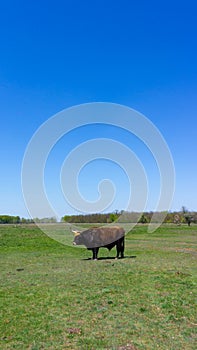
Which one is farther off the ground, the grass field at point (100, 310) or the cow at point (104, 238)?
the cow at point (104, 238)

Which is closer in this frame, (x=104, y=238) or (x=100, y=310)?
(x=100, y=310)

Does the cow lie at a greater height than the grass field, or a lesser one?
greater

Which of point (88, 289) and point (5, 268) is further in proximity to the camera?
point (5, 268)

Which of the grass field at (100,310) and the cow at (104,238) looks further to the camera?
the cow at (104,238)

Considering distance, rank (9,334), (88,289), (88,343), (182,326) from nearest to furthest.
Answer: (88,343), (9,334), (182,326), (88,289)

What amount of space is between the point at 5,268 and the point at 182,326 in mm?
11631

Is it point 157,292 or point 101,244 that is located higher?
point 101,244

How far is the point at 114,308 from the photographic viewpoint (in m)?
9.89

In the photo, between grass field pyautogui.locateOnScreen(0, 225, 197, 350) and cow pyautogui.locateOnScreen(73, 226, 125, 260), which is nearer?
grass field pyautogui.locateOnScreen(0, 225, 197, 350)

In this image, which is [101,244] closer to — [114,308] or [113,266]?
[113,266]

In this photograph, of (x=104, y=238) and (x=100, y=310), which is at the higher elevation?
(x=104, y=238)

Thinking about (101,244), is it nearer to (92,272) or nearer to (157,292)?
(92,272)

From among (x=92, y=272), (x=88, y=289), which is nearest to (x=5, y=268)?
(x=92, y=272)

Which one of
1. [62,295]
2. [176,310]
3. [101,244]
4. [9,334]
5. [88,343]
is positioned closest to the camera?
[88,343]
